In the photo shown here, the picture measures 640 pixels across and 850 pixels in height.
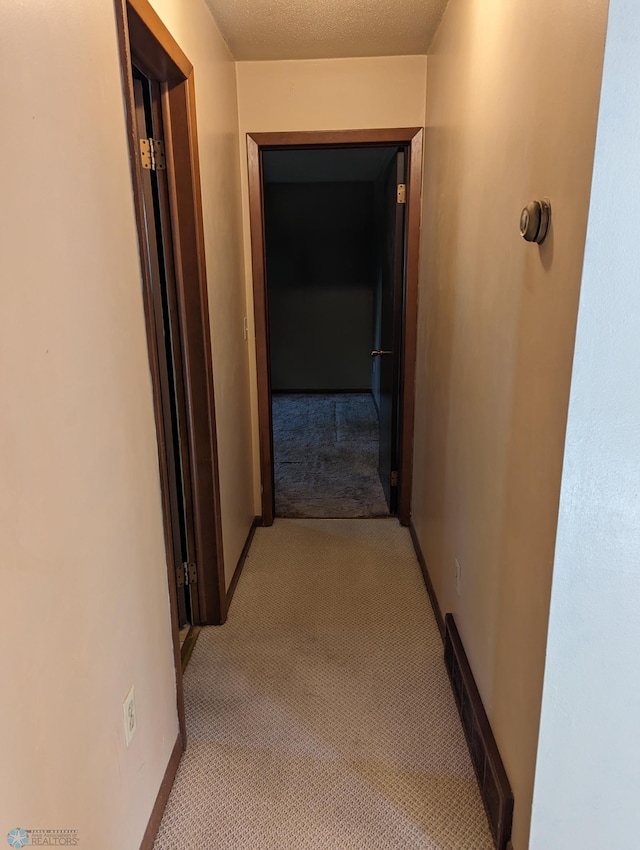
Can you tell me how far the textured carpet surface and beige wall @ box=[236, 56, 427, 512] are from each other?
7.02ft

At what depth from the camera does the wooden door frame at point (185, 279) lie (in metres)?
1.43

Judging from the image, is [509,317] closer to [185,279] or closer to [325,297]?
[185,279]

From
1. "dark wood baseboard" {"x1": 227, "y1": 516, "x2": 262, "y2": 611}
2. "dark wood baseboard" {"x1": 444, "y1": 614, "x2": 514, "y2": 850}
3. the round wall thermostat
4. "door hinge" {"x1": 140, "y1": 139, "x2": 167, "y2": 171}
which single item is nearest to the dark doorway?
"dark wood baseboard" {"x1": 227, "y1": 516, "x2": 262, "y2": 611}

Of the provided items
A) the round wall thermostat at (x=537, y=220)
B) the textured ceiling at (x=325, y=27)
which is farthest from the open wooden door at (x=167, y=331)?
the round wall thermostat at (x=537, y=220)

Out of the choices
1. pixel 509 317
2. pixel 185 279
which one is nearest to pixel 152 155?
pixel 185 279

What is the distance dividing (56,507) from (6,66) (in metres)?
0.68

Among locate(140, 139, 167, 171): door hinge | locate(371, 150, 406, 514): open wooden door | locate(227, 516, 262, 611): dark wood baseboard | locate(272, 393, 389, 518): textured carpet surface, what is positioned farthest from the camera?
locate(272, 393, 389, 518): textured carpet surface

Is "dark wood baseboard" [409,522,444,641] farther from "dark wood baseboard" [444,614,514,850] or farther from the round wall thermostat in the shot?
the round wall thermostat

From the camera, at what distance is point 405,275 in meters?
2.95

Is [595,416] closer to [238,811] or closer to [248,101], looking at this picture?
[238,811]

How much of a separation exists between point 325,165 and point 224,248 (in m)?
3.48

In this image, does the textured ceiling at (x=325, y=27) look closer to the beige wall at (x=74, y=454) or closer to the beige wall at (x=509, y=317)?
the beige wall at (x=509, y=317)

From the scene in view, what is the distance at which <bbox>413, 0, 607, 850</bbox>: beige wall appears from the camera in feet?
3.40

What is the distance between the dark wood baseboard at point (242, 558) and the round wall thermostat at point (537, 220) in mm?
1983
